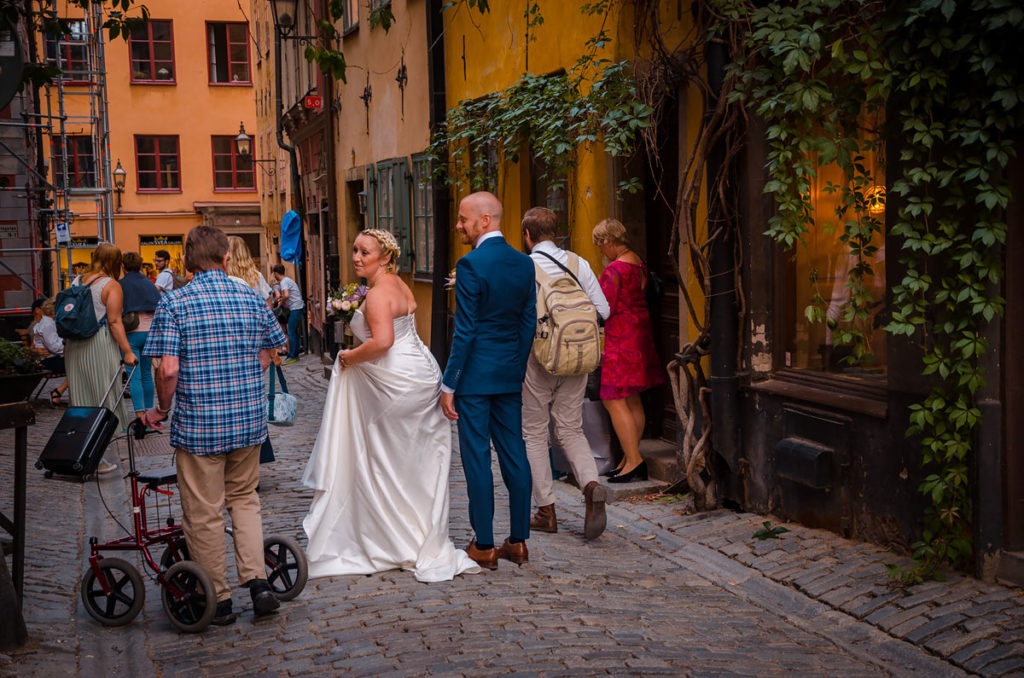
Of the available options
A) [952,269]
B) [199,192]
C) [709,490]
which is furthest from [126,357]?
[199,192]

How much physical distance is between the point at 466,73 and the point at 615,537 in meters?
6.98

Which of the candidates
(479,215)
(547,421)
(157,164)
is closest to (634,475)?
(547,421)

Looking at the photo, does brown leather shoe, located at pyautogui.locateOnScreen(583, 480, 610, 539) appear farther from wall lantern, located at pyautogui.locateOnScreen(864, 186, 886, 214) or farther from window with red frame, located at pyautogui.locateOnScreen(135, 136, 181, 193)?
window with red frame, located at pyautogui.locateOnScreen(135, 136, 181, 193)

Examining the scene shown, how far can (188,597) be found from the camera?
5.19 metres

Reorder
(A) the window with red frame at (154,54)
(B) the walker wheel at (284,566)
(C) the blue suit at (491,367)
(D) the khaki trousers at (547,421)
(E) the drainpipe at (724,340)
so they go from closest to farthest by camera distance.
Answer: (B) the walker wheel at (284,566)
(C) the blue suit at (491,367)
(D) the khaki trousers at (547,421)
(E) the drainpipe at (724,340)
(A) the window with red frame at (154,54)

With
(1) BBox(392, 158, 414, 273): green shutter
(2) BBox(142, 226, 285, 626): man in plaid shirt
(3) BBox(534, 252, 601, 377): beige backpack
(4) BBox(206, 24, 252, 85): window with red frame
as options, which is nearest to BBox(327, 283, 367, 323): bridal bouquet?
(3) BBox(534, 252, 601, 377): beige backpack

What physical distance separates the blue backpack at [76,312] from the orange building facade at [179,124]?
96.5 ft

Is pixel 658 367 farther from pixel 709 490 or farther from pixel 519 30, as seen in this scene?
pixel 519 30

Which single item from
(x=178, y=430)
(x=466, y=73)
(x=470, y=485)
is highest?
(x=466, y=73)

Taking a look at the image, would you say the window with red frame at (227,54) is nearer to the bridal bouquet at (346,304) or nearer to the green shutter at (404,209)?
the green shutter at (404,209)

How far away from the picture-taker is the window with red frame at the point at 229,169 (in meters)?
39.9

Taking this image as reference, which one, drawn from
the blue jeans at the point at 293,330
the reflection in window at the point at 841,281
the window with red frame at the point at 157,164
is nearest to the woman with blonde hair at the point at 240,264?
the reflection in window at the point at 841,281

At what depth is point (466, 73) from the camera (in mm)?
12539

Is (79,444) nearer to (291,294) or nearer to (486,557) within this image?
(486,557)
